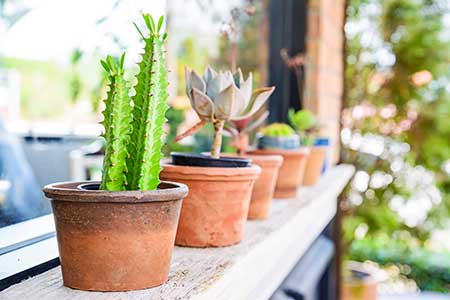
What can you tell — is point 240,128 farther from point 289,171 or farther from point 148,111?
point 148,111

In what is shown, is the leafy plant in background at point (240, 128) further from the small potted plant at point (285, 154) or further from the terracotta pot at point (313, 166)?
the terracotta pot at point (313, 166)

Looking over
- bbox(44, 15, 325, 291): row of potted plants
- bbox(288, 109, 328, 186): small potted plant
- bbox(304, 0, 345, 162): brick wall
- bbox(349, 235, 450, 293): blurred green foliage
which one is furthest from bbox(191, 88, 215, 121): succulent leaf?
bbox(349, 235, 450, 293): blurred green foliage

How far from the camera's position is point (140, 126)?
625 mm

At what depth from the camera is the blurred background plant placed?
4016mm

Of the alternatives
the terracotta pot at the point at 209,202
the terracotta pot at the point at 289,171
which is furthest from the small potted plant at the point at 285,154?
the terracotta pot at the point at 209,202

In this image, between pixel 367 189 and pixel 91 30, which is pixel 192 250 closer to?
pixel 91 30

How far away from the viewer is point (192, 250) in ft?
2.67

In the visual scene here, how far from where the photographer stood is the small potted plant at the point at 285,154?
1.33 meters

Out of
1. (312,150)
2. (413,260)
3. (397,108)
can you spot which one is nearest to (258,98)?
(312,150)

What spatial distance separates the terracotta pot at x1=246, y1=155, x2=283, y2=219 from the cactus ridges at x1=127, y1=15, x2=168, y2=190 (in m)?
0.43

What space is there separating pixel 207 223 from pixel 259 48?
151cm

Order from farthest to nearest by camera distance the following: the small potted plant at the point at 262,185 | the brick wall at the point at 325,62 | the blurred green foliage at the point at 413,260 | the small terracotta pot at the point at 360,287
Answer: the blurred green foliage at the point at 413,260, the small terracotta pot at the point at 360,287, the brick wall at the point at 325,62, the small potted plant at the point at 262,185

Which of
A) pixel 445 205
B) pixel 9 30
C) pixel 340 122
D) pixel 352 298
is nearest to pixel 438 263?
pixel 445 205

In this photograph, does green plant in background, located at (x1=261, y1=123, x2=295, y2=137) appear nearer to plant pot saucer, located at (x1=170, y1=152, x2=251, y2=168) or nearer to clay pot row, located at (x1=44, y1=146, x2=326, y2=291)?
plant pot saucer, located at (x1=170, y1=152, x2=251, y2=168)
